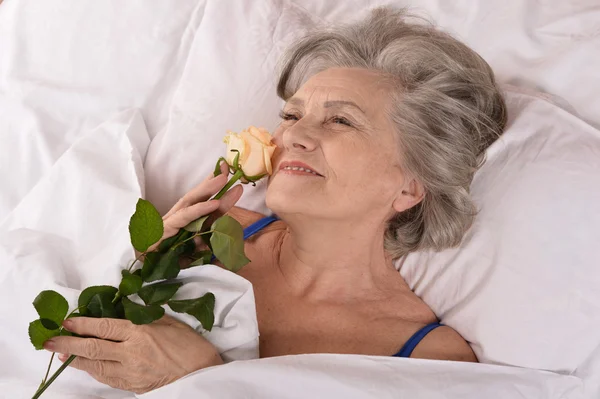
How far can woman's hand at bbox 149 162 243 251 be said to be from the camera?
4.24ft

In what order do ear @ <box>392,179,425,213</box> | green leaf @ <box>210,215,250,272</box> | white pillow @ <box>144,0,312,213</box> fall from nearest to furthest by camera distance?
green leaf @ <box>210,215,250,272</box>, ear @ <box>392,179,425,213</box>, white pillow @ <box>144,0,312,213</box>

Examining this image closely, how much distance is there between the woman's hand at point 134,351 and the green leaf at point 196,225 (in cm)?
19

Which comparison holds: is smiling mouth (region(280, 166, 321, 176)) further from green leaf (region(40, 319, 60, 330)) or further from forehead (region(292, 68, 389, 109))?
green leaf (region(40, 319, 60, 330))

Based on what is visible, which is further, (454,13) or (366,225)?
(454,13)

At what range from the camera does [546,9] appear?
5.48 ft

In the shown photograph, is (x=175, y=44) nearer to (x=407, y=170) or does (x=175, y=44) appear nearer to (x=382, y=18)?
(x=382, y=18)

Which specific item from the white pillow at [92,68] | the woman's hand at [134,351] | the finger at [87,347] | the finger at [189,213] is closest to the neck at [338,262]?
the finger at [189,213]

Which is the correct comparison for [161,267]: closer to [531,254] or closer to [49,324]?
[49,324]

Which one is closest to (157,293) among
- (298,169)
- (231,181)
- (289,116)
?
(231,181)

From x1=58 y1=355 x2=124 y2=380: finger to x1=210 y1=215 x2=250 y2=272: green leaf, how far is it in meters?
0.27

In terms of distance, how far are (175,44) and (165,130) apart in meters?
0.26

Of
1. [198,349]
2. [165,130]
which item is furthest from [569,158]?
[165,130]

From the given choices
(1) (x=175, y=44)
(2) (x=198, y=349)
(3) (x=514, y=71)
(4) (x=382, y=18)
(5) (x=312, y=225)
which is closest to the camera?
(2) (x=198, y=349)

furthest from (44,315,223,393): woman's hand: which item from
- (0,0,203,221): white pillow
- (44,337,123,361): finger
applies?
(0,0,203,221): white pillow
